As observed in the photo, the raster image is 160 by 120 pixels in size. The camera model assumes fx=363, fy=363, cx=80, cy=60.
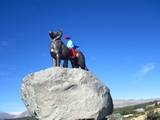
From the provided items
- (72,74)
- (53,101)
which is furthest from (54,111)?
(72,74)

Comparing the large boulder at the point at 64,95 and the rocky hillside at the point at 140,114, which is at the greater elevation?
the rocky hillside at the point at 140,114

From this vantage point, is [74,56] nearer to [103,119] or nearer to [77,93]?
[77,93]

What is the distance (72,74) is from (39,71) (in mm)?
1351

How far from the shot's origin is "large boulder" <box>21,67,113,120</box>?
14.6 metres

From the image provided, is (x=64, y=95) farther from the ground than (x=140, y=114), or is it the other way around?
(x=140, y=114)

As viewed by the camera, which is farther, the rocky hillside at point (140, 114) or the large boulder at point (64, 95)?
the rocky hillside at point (140, 114)

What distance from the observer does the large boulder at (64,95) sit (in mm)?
14555

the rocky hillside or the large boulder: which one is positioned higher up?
the rocky hillside

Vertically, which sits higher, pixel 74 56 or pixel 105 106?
pixel 74 56

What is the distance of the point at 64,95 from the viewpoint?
1466cm

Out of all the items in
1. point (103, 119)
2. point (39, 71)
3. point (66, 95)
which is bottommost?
point (103, 119)

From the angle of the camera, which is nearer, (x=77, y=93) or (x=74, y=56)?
(x=77, y=93)

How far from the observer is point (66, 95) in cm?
1467

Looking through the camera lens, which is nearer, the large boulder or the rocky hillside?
the large boulder
